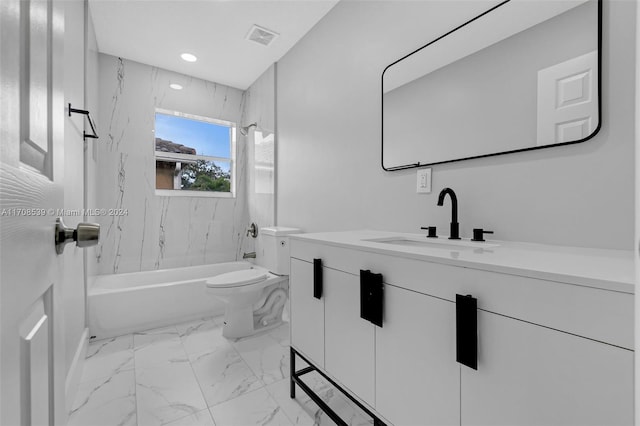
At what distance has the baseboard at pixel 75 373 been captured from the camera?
4.75ft

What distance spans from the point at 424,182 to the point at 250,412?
152 cm

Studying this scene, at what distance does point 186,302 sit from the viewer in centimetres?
267

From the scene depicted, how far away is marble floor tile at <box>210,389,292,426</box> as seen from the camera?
141 cm

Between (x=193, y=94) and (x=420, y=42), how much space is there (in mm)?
2778

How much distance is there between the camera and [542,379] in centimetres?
69

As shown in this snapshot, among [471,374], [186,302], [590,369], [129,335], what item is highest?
[590,369]

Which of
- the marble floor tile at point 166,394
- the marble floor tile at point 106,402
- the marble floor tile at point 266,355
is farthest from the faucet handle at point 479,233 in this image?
the marble floor tile at point 106,402

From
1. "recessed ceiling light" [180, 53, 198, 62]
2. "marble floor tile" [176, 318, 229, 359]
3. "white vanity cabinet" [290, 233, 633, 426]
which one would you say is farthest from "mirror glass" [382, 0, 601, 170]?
"recessed ceiling light" [180, 53, 198, 62]

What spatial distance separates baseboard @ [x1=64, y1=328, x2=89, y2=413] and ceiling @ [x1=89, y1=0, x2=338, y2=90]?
8.20 feet

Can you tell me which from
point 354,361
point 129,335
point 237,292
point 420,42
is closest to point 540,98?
point 420,42

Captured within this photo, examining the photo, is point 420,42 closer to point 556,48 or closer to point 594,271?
point 556,48

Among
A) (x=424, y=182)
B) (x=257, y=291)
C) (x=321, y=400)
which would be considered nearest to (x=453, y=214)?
(x=424, y=182)

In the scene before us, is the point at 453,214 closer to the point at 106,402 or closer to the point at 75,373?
the point at 106,402

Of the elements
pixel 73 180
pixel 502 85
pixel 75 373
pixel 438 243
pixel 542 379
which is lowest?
pixel 75 373
